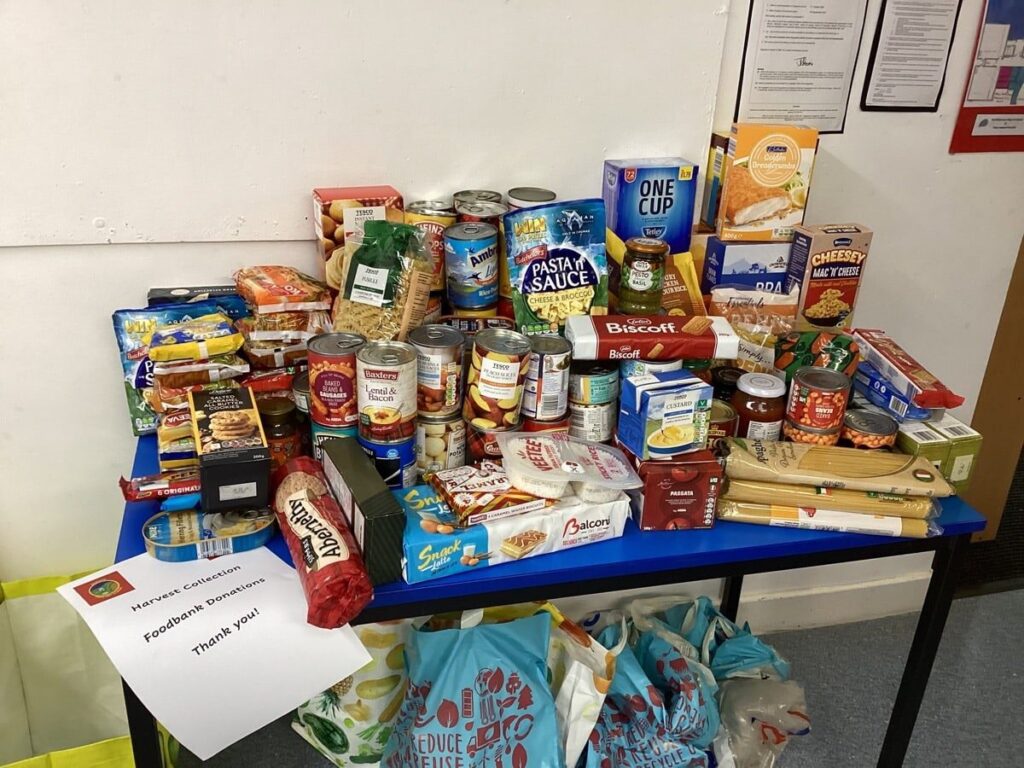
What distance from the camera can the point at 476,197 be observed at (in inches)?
62.6

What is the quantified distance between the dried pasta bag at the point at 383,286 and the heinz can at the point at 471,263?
0.06 metres

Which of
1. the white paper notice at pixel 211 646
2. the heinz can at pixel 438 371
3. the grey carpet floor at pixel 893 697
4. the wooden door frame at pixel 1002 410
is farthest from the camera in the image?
the wooden door frame at pixel 1002 410

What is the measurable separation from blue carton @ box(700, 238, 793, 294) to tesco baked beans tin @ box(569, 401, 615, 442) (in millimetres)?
438

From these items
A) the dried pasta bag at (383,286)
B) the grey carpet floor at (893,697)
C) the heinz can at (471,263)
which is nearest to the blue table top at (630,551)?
the dried pasta bag at (383,286)

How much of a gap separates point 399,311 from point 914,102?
122 cm

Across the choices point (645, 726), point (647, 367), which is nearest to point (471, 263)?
point (647, 367)

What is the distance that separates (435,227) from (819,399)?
72 centimetres

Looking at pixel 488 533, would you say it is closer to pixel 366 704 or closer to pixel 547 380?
pixel 547 380

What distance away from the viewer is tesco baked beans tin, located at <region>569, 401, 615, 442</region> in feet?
4.67

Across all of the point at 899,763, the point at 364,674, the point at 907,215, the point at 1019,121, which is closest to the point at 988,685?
the point at 899,763

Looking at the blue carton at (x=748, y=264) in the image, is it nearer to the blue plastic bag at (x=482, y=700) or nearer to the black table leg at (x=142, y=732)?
the blue plastic bag at (x=482, y=700)

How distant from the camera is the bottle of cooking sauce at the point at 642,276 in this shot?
1496 mm

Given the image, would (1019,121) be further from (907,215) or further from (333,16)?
(333,16)

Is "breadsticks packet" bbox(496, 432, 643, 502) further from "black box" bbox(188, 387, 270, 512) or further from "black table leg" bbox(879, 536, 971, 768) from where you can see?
"black table leg" bbox(879, 536, 971, 768)
